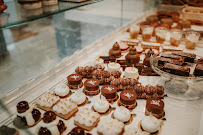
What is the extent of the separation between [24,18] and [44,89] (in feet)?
2.97

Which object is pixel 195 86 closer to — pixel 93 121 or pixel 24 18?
pixel 93 121

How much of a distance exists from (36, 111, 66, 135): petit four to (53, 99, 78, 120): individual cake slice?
0.14 metres

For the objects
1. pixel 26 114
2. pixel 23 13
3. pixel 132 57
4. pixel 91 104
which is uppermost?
pixel 23 13

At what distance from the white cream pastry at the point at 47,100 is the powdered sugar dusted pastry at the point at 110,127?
54 centimetres

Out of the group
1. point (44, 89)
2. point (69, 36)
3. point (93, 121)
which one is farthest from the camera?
point (69, 36)

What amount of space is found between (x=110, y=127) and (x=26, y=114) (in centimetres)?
72

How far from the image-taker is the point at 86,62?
2.70m

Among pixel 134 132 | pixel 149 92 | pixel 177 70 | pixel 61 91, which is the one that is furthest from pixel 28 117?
pixel 177 70

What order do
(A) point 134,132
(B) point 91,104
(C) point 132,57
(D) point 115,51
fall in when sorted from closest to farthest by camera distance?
(A) point 134,132
(B) point 91,104
(C) point 132,57
(D) point 115,51

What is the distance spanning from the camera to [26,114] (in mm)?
1623

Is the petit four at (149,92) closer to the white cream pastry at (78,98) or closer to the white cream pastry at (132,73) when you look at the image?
the white cream pastry at (132,73)

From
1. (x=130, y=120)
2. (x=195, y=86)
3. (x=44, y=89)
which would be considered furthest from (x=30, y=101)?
(x=195, y=86)

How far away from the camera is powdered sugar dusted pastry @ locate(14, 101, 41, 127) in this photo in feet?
5.33

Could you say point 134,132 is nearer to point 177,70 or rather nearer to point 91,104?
point 91,104
